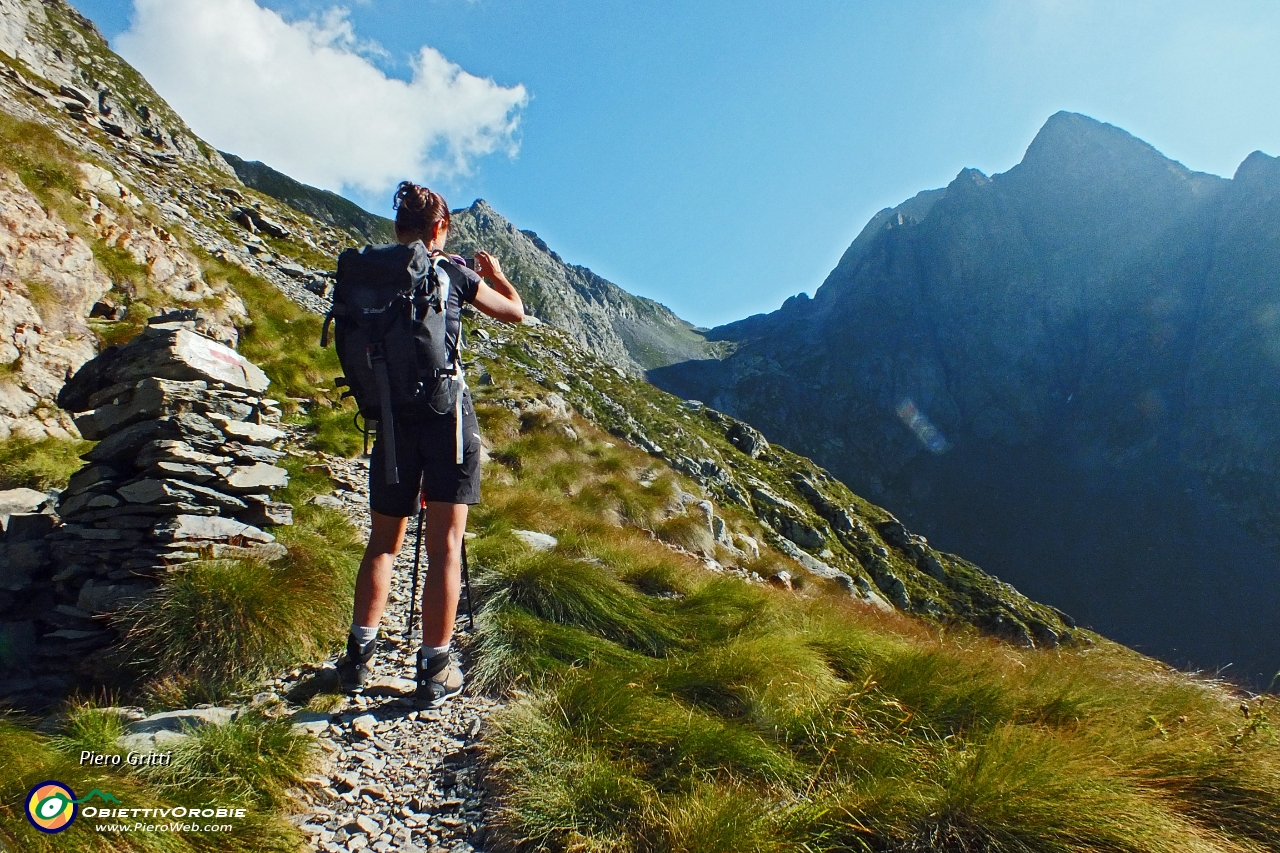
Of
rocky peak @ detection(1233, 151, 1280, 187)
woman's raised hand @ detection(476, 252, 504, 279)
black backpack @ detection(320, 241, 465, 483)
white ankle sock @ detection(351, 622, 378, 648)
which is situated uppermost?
rocky peak @ detection(1233, 151, 1280, 187)

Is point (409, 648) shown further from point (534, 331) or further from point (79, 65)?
point (79, 65)

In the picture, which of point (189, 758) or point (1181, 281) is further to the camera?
point (1181, 281)

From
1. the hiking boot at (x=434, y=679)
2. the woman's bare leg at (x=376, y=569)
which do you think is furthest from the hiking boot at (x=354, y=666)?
the hiking boot at (x=434, y=679)

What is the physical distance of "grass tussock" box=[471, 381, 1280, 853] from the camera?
8.43ft

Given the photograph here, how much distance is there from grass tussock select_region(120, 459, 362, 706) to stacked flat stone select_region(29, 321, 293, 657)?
298mm

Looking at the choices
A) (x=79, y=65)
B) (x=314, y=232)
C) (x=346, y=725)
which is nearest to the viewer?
(x=346, y=725)

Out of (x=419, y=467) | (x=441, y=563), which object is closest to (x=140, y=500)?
(x=419, y=467)

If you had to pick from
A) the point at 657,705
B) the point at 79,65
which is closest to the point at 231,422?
the point at 657,705

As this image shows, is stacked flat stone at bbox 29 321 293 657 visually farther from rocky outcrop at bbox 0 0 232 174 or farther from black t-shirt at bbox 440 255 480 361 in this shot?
rocky outcrop at bbox 0 0 232 174

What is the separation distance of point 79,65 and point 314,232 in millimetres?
29122

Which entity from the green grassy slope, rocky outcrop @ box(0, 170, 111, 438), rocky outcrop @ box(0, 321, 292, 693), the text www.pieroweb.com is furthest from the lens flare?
the text www.pieroweb.com

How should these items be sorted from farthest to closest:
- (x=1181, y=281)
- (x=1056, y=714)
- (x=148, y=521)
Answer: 1. (x=1181, y=281)
2. (x=148, y=521)
3. (x=1056, y=714)

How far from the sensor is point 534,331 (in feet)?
173

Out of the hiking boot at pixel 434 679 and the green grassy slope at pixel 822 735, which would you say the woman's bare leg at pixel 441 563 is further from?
the green grassy slope at pixel 822 735
